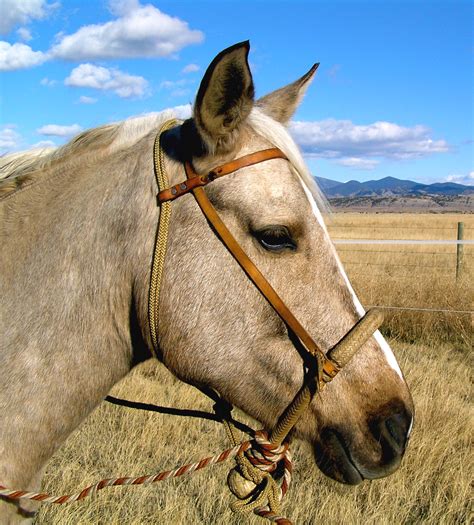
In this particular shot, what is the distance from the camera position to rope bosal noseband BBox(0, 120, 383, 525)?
183cm

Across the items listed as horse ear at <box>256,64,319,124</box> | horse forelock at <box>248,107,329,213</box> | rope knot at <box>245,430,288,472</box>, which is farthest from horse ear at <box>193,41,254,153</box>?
rope knot at <box>245,430,288,472</box>

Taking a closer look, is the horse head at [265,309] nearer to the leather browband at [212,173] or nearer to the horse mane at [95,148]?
the leather browband at [212,173]

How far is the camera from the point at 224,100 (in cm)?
187

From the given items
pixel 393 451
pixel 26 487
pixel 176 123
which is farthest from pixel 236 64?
pixel 26 487

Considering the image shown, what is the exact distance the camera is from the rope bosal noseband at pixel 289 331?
183 cm

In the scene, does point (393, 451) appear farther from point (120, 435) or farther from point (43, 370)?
point (120, 435)

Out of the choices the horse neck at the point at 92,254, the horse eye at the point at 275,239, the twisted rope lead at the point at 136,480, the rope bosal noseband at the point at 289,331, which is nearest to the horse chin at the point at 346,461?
the rope bosal noseband at the point at 289,331

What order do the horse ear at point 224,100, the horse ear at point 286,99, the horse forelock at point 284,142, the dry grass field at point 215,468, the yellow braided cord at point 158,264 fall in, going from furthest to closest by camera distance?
1. the dry grass field at point 215,468
2. the horse ear at point 286,99
3. the horse forelock at point 284,142
4. the yellow braided cord at point 158,264
5. the horse ear at point 224,100

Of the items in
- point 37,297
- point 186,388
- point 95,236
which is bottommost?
point 186,388

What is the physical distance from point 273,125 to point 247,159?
258mm

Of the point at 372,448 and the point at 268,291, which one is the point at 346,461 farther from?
the point at 268,291

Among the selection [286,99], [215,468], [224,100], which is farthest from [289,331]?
[215,468]

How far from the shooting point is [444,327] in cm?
786

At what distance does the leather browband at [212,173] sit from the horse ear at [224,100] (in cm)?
7
